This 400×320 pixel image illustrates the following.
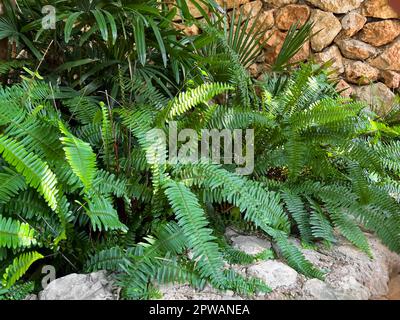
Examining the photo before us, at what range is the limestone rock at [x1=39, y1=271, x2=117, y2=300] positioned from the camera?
1.26m

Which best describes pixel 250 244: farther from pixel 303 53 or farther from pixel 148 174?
pixel 303 53

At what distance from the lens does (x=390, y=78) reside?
3346 millimetres

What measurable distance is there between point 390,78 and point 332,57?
0.53 m

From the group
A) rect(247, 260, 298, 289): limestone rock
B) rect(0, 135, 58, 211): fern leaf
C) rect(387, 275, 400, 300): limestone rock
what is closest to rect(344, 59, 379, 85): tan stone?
rect(387, 275, 400, 300): limestone rock

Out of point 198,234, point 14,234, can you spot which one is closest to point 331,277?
point 198,234

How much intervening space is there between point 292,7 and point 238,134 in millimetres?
2040

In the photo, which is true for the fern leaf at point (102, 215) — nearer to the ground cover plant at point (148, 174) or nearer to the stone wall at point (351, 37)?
the ground cover plant at point (148, 174)

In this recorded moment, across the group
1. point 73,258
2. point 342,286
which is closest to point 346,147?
point 342,286

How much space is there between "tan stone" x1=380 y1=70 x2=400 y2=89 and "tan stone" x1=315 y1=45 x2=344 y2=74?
1.18 feet

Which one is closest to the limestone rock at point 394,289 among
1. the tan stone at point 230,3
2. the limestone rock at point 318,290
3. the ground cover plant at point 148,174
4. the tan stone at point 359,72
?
the ground cover plant at point 148,174

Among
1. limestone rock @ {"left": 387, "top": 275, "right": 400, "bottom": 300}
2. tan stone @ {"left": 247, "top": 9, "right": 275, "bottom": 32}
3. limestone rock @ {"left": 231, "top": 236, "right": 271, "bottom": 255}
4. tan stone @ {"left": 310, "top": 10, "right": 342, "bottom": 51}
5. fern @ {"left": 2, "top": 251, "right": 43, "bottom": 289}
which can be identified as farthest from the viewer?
tan stone @ {"left": 247, "top": 9, "right": 275, "bottom": 32}

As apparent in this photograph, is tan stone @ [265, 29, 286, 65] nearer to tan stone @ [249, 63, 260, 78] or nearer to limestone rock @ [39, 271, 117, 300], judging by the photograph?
tan stone @ [249, 63, 260, 78]

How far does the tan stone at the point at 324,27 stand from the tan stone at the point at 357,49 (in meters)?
0.11
